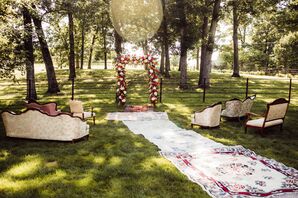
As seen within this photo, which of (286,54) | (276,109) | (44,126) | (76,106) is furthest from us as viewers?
(286,54)

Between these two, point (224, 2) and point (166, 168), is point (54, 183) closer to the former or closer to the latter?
point (166, 168)

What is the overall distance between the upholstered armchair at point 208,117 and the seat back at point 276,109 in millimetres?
1758

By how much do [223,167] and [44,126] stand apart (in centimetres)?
553

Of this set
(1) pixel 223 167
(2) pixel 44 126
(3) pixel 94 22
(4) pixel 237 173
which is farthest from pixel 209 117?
(3) pixel 94 22

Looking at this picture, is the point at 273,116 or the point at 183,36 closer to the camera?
the point at 273,116

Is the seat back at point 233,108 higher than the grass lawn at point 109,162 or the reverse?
higher

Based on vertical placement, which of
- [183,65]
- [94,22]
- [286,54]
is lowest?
[183,65]

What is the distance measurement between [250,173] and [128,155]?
322 cm

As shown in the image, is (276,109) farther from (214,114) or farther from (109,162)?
(109,162)

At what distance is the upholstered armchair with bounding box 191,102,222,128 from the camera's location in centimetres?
1098

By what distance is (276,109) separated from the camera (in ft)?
33.8

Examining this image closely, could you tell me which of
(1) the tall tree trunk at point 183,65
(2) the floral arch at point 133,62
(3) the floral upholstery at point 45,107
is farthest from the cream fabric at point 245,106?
(1) the tall tree trunk at point 183,65

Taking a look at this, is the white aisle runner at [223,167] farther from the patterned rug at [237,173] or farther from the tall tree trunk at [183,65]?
the tall tree trunk at [183,65]

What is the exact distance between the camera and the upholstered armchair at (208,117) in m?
11.0
